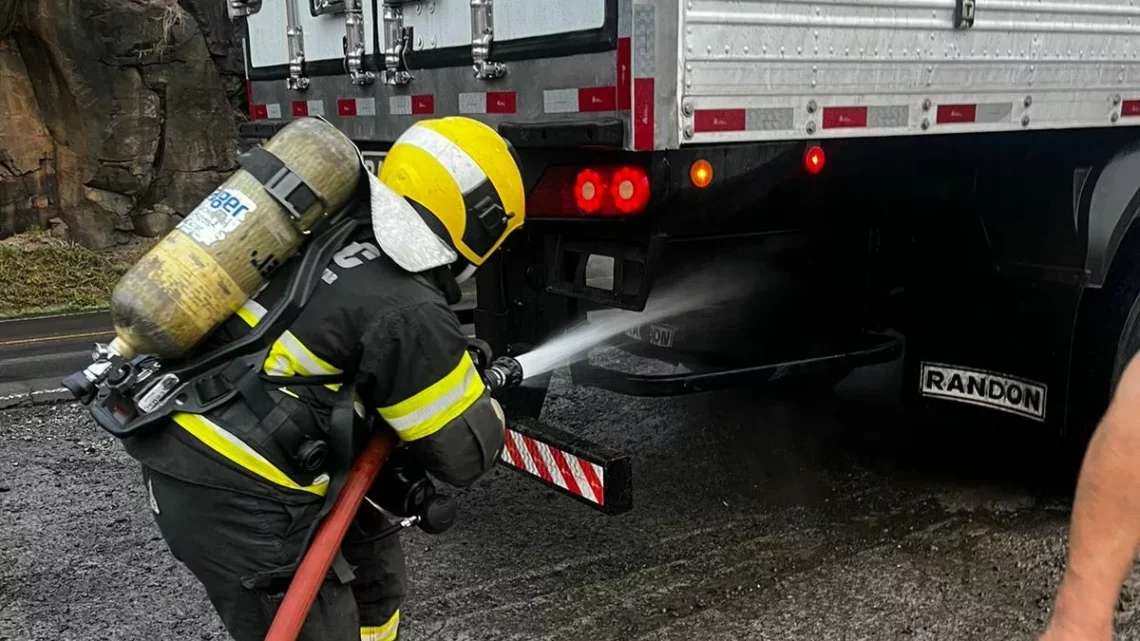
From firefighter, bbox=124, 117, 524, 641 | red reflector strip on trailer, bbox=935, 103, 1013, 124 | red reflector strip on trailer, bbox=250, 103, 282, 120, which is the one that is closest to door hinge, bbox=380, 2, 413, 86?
red reflector strip on trailer, bbox=250, 103, 282, 120

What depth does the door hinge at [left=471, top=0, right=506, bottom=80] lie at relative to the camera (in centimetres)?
331

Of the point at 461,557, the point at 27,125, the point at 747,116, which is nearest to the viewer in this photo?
the point at 747,116

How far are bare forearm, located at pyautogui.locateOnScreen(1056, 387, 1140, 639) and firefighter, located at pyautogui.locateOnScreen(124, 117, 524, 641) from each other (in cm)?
120

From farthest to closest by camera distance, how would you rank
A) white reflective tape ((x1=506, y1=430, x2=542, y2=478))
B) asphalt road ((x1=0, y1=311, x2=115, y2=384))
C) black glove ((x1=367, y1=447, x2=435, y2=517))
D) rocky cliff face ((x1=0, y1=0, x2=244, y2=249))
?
rocky cliff face ((x1=0, y1=0, x2=244, y2=249)) < asphalt road ((x1=0, y1=311, x2=115, y2=384)) < white reflective tape ((x1=506, y1=430, x2=542, y2=478)) < black glove ((x1=367, y1=447, x2=435, y2=517))

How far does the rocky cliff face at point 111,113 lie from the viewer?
1246cm

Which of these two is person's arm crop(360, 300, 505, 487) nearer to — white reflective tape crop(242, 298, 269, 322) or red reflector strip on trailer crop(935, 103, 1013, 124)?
white reflective tape crop(242, 298, 269, 322)

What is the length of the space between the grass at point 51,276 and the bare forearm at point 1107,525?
10259 mm

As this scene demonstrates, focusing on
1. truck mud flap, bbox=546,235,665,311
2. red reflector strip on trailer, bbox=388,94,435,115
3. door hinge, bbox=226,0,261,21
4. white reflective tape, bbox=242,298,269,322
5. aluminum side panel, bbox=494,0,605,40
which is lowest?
truck mud flap, bbox=546,235,665,311

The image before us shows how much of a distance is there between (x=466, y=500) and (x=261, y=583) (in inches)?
89.1

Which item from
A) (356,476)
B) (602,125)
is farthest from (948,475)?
(356,476)

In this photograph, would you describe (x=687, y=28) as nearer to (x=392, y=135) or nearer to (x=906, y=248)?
(x=392, y=135)

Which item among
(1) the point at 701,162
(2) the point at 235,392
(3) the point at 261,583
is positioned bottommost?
(3) the point at 261,583

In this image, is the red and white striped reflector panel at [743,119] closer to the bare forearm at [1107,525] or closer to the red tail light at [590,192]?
the red tail light at [590,192]

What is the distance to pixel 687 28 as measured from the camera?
281 centimetres
